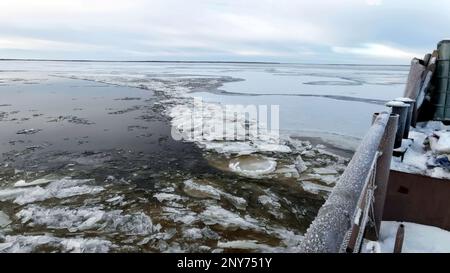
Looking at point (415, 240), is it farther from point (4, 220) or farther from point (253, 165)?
point (4, 220)

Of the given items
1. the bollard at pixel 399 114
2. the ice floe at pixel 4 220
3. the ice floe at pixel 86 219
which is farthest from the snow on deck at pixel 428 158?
the ice floe at pixel 4 220

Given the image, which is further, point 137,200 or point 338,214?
point 137,200

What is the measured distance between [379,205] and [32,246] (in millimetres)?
4250

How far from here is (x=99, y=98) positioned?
19750mm

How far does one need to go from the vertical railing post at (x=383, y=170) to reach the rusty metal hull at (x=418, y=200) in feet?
2.24

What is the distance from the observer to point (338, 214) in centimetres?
140

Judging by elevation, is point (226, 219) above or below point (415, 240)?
below

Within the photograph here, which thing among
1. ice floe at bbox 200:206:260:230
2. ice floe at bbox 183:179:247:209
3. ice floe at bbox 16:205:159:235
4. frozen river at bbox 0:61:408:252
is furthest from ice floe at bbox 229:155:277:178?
ice floe at bbox 16:205:159:235

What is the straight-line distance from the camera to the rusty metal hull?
11.5 feet

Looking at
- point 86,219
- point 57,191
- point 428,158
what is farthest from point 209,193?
point 428,158

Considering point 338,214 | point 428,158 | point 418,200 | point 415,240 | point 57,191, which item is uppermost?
point 338,214

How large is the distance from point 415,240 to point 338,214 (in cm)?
261
